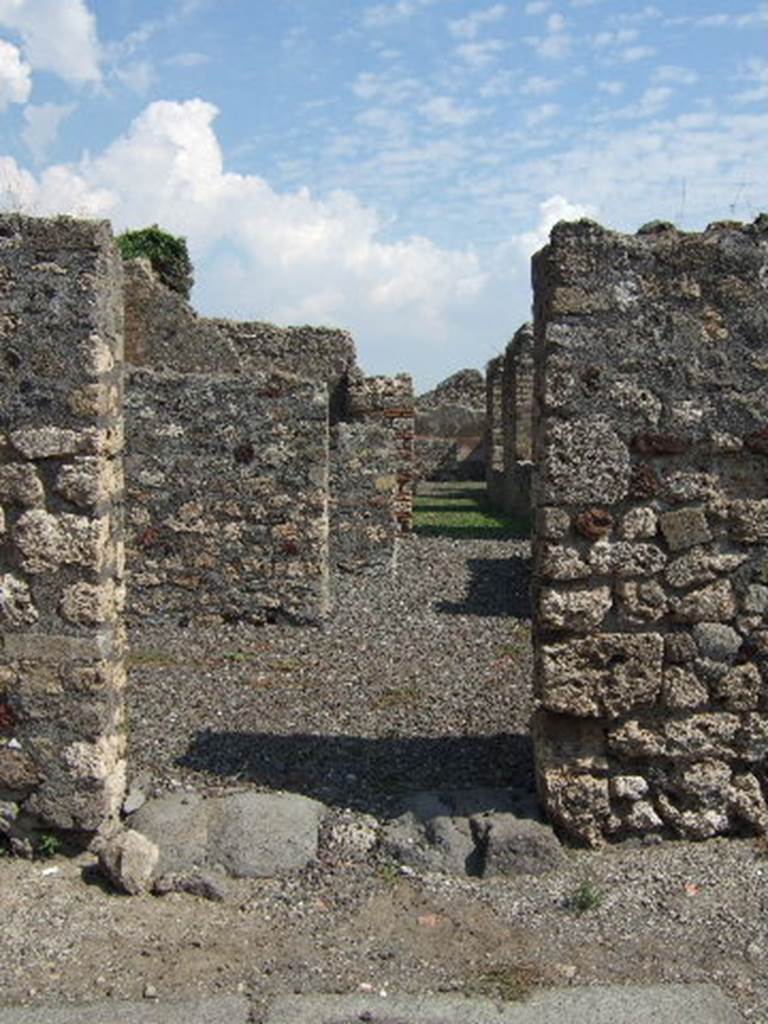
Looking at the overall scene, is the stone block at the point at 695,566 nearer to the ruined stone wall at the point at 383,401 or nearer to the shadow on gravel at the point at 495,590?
the shadow on gravel at the point at 495,590

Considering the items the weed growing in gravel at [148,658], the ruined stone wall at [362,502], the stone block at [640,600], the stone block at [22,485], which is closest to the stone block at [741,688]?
the stone block at [640,600]

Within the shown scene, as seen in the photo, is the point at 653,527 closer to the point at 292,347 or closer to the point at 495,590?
the point at 495,590

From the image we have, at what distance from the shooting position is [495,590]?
12.0 meters

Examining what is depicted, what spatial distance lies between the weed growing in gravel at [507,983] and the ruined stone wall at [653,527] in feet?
3.48

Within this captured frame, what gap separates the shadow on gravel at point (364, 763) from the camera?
5961mm

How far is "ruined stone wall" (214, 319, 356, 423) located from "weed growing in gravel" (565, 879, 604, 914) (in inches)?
548

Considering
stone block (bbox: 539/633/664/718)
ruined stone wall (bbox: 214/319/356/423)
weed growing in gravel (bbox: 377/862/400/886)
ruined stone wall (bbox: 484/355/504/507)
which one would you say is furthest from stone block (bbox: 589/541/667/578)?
ruined stone wall (bbox: 484/355/504/507)

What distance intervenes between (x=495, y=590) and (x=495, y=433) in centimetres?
1351

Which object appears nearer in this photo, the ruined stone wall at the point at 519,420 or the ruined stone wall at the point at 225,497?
the ruined stone wall at the point at 225,497

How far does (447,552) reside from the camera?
1495 centimetres

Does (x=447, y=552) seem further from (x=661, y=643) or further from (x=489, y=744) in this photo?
(x=661, y=643)

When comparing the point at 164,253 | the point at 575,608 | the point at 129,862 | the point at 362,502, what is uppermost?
the point at 164,253

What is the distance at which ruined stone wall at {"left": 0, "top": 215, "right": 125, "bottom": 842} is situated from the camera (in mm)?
4910

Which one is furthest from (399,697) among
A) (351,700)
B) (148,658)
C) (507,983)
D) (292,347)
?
(292,347)
